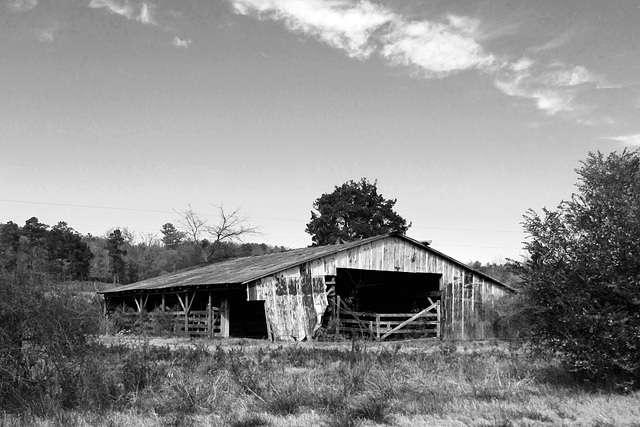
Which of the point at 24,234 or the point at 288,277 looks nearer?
the point at 288,277

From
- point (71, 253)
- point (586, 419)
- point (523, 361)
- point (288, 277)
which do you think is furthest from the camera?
point (71, 253)

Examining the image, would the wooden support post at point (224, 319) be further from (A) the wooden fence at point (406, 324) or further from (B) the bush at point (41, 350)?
(B) the bush at point (41, 350)

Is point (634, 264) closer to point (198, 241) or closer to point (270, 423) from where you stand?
point (270, 423)

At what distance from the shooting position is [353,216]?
233ft

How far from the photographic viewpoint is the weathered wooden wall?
1059 inches

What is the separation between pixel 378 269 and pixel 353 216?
41.3m

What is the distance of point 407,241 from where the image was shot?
30781 mm

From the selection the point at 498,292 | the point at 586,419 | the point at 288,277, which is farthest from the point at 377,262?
the point at 586,419

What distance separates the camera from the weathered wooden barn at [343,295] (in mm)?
27078

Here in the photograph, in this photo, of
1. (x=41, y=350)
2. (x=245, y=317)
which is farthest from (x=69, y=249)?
(x=41, y=350)

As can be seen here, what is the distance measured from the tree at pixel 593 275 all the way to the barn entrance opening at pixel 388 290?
18649 mm

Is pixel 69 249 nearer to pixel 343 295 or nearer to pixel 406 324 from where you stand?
pixel 343 295

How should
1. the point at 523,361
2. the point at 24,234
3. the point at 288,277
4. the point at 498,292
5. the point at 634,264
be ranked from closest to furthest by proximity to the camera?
→ the point at 634,264 < the point at 523,361 < the point at 288,277 < the point at 498,292 < the point at 24,234

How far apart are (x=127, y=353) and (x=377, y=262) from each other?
19.3 metres
